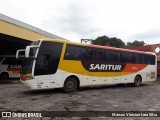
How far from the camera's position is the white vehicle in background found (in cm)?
2466

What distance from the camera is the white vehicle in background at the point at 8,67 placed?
24656 millimetres

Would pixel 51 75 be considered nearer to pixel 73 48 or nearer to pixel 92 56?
pixel 73 48

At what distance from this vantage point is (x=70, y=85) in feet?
45.5

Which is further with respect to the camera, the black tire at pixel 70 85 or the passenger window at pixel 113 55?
the passenger window at pixel 113 55

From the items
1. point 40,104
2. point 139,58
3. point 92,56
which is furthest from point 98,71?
point 40,104

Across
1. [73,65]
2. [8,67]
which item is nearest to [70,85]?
[73,65]

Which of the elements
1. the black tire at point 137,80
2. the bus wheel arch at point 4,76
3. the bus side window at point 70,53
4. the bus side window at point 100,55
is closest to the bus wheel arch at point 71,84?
the bus side window at point 70,53

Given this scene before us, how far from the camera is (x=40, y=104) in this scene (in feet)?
31.9

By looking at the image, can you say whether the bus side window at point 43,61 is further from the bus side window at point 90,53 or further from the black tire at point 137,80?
the black tire at point 137,80

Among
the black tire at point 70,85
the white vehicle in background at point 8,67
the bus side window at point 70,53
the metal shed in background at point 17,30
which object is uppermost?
the metal shed in background at point 17,30

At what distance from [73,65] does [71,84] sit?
1092 millimetres

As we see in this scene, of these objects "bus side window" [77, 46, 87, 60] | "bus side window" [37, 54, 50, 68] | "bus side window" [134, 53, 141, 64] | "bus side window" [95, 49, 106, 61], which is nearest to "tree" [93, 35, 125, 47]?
"bus side window" [134, 53, 141, 64]

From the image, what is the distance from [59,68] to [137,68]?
844 cm

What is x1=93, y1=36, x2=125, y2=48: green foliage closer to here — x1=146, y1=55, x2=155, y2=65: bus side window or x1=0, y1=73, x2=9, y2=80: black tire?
x1=0, y1=73, x2=9, y2=80: black tire
